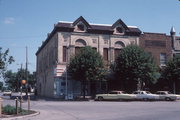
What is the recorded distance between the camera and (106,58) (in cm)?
4791

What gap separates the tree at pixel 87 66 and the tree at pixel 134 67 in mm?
2943

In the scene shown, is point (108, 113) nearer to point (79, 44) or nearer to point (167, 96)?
point (167, 96)

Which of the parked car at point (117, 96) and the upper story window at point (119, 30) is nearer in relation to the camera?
the parked car at point (117, 96)

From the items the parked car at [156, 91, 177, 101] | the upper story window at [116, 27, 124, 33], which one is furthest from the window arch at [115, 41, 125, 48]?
the parked car at [156, 91, 177, 101]

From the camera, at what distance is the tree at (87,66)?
39719 millimetres

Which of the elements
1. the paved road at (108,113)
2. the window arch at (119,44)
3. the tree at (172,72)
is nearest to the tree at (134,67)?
the tree at (172,72)

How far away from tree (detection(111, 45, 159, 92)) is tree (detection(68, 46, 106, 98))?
116 inches

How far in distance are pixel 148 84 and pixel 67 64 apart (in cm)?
1481

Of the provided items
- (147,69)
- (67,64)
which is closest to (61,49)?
(67,64)

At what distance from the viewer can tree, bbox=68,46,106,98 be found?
39.7 meters

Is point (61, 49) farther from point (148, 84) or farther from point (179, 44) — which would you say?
point (179, 44)

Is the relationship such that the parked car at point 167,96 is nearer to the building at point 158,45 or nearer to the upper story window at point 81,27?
the building at point 158,45

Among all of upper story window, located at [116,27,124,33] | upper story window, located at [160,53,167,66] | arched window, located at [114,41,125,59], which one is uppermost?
upper story window, located at [116,27,124,33]

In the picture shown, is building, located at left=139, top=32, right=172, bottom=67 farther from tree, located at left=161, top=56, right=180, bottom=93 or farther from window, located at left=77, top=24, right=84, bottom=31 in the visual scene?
window, located at left=77, top=24, right=84, bottom=31
